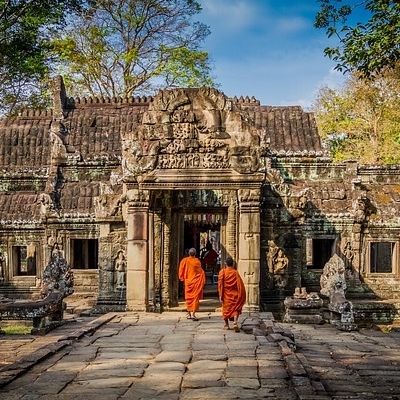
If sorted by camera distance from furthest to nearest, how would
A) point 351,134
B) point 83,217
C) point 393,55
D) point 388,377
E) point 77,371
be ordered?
point 351,134, point 83,217, point 393,55, point 388,377, point 77,371

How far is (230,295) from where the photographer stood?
1250 cm

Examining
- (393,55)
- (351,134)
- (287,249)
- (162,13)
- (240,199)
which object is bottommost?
(287,249)

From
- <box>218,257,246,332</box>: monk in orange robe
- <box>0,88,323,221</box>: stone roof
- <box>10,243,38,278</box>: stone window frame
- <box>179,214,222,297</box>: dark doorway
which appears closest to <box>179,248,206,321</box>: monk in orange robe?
<box>218,257,246,332</box>: monk in orange robe

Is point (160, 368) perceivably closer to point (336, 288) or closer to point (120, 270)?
point (120, 270)

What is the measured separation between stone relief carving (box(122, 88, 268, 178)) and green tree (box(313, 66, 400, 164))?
62.0ft

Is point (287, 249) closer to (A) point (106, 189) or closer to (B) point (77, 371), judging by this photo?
(A) point (106, 189)

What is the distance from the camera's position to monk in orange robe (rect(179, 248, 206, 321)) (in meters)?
14.0

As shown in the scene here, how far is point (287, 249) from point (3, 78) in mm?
14198

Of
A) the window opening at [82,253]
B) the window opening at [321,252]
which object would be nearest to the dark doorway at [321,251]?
the window opening at [321,252]

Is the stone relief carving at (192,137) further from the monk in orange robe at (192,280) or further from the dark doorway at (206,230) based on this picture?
the dark doorway at (206,230)

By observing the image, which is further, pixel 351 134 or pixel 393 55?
pixel 351 134

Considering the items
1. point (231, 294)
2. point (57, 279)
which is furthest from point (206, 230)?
point (231, 294)

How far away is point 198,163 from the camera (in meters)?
14.6

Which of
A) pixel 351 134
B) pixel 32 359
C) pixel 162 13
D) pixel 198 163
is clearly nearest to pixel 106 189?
pixel 198 163
